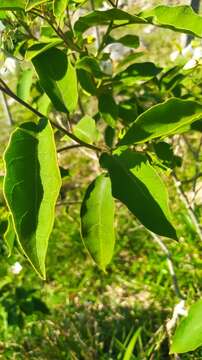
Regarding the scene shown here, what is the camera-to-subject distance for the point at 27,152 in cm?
105

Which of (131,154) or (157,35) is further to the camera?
(157,35)

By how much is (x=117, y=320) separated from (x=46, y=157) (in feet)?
6.24

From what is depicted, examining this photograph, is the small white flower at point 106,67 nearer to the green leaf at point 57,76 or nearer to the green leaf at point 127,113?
the green leaf at point 127,113

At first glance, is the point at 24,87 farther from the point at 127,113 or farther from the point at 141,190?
the point at 141,190

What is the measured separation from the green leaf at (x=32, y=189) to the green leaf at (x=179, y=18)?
0.34 meters

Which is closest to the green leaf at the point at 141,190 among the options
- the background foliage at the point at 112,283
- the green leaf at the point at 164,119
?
the green leaf at the point at 164,119

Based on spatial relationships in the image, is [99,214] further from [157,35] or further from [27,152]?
[157,35]

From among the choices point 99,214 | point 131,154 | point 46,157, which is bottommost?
point 99,214

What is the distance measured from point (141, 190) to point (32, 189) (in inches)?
9.6

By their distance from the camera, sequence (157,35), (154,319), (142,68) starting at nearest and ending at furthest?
(142,68) < (154,319) < (157,35)

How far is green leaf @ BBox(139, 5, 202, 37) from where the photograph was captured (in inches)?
44.5

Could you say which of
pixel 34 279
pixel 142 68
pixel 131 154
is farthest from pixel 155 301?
pixel 131 154

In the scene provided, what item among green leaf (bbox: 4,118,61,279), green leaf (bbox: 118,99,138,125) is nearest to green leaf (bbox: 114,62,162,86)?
green leaf (bbox: 118,99,138,125)

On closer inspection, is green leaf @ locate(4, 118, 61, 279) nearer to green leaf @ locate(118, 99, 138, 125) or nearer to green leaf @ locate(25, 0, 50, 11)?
green leaf @ locate(25, 0, 50, 11)
